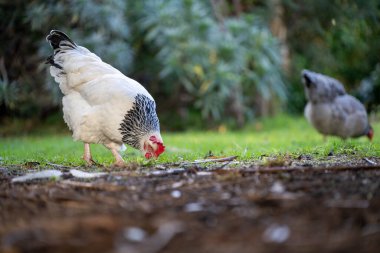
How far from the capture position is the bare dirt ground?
8.00ft

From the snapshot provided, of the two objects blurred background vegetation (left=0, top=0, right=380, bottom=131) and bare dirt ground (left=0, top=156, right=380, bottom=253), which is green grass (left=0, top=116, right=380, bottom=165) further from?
bare dirt ground (left=0, top=156, right=380, bottom=253)

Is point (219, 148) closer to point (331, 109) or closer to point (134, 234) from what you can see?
point (331, 109)

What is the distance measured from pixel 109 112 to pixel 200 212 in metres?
2.87

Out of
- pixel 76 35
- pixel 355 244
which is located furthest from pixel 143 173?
pixel 76 35

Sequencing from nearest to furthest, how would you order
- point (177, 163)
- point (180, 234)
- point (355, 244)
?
1. point (355, 244)
2. point (180, 234)
3. point (177, 163)

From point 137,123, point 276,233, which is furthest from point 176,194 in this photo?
point 137,123

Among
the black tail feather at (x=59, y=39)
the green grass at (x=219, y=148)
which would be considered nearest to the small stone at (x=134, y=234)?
the green grass at (x=219, y=148)

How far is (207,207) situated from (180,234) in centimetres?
49

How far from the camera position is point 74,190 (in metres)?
3.66

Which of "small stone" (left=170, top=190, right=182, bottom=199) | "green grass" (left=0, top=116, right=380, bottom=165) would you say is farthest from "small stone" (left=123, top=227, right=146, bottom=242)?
"green grass" (left=0, top=116, right=380, bottom=165)

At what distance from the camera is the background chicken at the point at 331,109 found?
9359 mm

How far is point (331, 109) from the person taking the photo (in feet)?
30.7

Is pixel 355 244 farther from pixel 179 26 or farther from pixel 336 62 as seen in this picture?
pixel 336 62

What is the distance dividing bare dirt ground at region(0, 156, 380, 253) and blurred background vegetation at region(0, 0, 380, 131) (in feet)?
26.9
